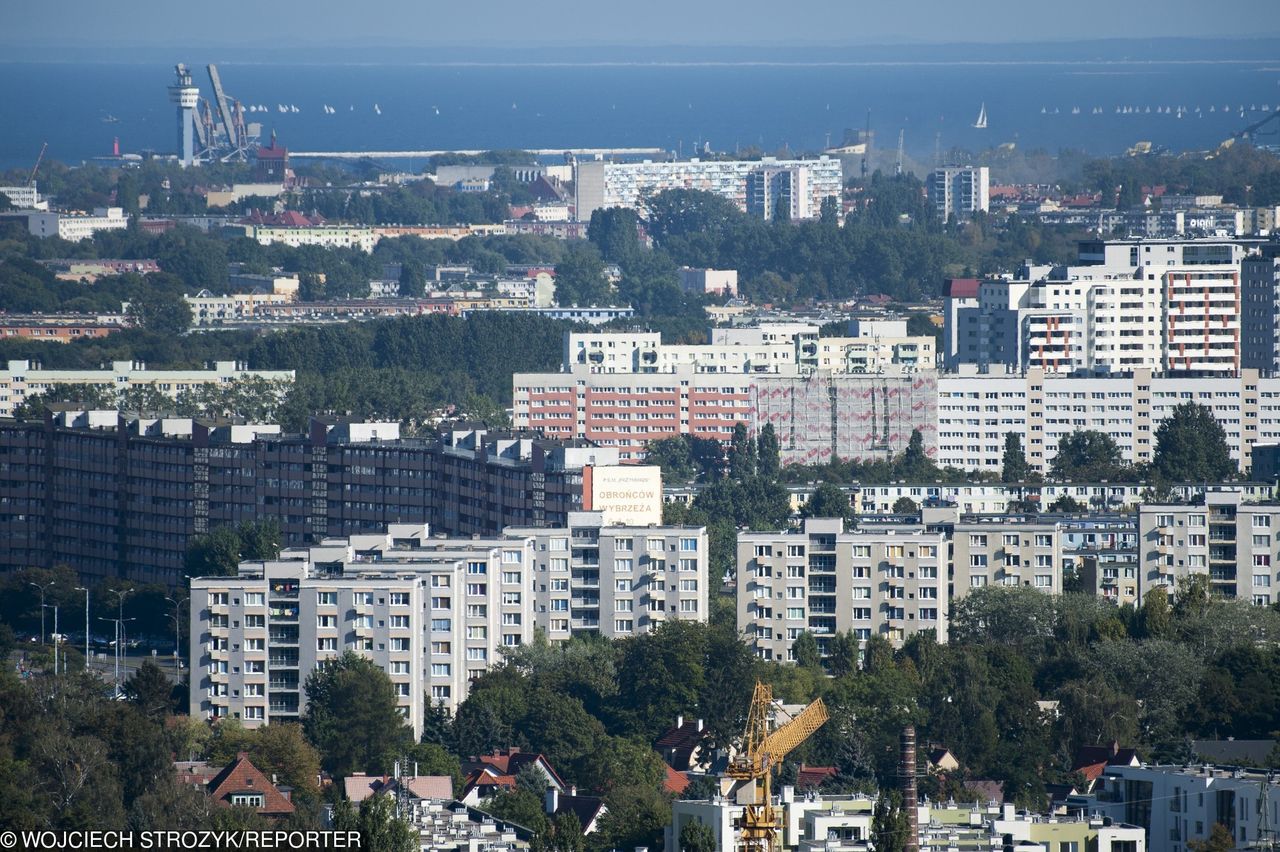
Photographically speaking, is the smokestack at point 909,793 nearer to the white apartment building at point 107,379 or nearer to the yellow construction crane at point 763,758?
the yellow construction crane at point 763,758

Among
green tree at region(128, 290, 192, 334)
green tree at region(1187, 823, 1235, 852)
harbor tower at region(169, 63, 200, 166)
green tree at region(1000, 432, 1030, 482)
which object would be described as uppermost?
harbor tower at region(169, 63, 200, 166)

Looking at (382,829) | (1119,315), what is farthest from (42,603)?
(1119,315)

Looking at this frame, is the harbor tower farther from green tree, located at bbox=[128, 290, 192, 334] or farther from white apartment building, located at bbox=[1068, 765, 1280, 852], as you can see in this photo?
white apartment building, located at bbox=[1068, 765, 1280, 852]

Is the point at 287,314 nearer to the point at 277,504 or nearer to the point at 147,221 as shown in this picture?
the point at 147,221

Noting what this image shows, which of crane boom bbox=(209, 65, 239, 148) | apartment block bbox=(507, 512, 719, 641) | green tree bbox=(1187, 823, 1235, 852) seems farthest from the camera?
crane boom bbox=(209, 65, 239, 148)

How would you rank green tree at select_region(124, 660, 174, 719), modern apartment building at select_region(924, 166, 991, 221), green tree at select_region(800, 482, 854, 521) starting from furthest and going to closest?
modern apartment building at select_region(924, 166, 991, 221)
green tree at select_region(800, 482, 854, 521)
green tree at select_region(124, 660, 174, 719)

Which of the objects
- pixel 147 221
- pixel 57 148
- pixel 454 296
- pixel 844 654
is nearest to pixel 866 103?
pixel 57 148

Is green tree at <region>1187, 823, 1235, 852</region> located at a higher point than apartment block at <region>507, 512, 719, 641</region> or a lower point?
lower

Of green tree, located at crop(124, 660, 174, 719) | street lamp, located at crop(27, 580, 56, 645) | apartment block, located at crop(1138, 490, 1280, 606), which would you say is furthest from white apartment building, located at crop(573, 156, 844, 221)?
green tree, located at crop(124, 660, 174, 719)
